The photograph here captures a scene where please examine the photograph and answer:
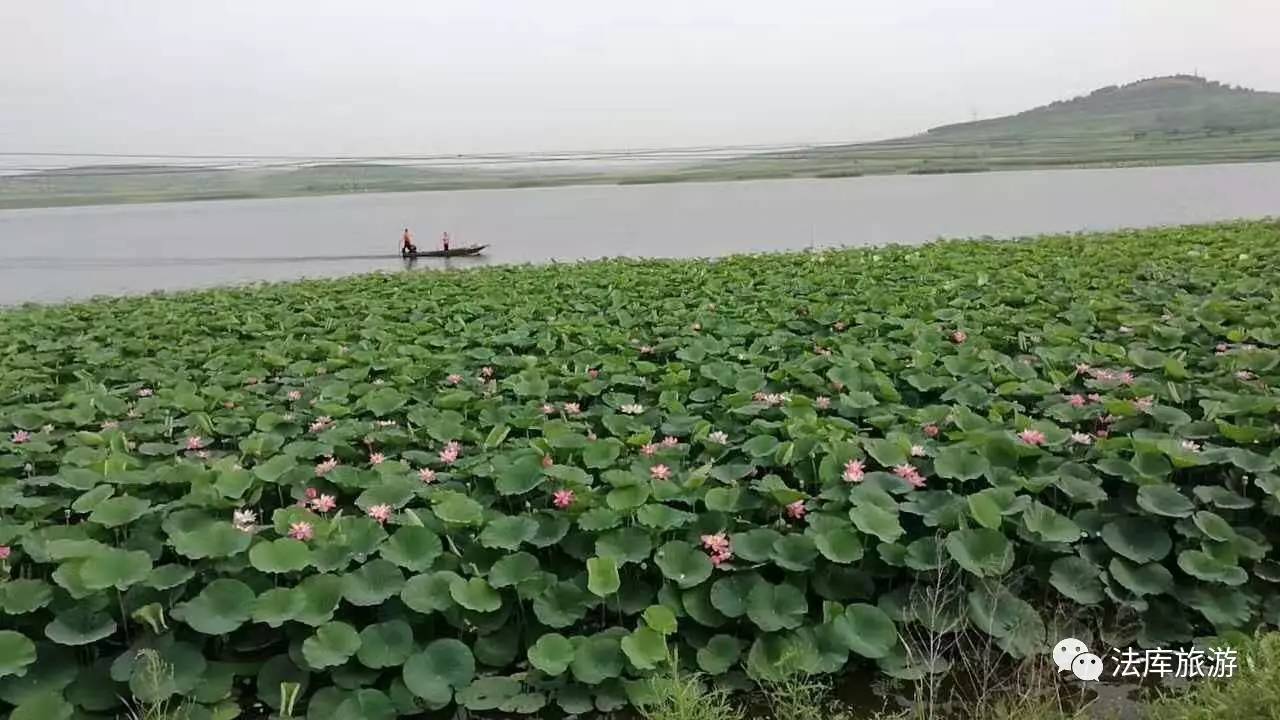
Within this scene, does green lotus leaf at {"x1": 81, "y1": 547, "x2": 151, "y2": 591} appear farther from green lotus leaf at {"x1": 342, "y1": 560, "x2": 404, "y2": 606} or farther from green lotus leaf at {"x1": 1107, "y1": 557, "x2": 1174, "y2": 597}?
green lotus leaf at {"x1": 1107, "y1": 557, "x2": 1174, "y2": 597}

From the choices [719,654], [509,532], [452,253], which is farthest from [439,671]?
[452,253]

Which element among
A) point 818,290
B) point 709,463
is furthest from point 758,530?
point 818,290

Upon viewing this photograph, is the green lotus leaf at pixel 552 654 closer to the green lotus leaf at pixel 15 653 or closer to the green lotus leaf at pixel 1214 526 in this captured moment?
the green lotus leaf at pixel 15 653

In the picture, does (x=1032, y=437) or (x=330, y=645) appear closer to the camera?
(x=330, y=645)

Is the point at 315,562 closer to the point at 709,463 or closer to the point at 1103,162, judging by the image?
the point at 709,463

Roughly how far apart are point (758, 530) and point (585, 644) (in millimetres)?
658

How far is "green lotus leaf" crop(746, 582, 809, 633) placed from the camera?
224cm

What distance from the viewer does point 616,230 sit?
102 ft

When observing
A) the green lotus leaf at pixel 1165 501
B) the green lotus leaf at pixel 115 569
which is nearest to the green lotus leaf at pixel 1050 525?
the green lotus leaf at pixel 1165 501

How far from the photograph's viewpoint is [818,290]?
7.39 metres

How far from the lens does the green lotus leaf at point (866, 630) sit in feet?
7.12

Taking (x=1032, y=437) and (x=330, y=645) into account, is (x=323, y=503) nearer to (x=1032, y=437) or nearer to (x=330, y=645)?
(x=330, y=645)

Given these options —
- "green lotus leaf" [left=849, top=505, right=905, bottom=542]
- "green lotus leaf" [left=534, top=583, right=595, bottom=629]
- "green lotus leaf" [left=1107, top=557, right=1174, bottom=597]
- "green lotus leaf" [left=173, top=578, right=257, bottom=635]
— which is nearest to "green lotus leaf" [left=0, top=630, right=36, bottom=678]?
"green lotus leaf" [left=173, top=578, right=257, bottom=635]
